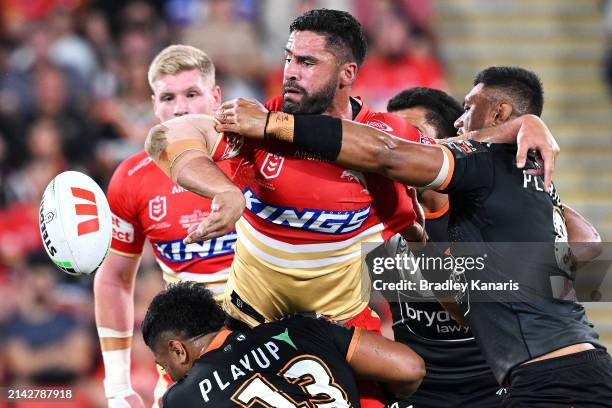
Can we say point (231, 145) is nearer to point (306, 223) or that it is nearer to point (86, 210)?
point (306, 223)

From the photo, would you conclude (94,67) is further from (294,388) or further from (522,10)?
(294,388)

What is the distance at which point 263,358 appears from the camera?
4.11 metres

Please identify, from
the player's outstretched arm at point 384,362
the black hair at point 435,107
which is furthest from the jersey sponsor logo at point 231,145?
the black hair at point 435,107

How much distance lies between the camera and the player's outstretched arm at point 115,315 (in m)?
5.23

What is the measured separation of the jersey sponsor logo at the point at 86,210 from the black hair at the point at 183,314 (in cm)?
48

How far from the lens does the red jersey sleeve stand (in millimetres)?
5246

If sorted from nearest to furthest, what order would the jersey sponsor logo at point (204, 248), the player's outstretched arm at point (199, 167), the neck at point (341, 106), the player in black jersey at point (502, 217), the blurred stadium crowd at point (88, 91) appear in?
the player's outstretched arm at point (199, 167)
the player in black jersey at point (502, 217)
the neck at point (341, 106)
the jersey sponsor logo at point (204, 248)
the blurred stadium crowd at point (88, 91)

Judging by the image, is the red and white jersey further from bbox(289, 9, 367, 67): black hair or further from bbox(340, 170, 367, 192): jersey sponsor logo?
bbox(289, 9, 367, 67): black hair

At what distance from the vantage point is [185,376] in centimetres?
418

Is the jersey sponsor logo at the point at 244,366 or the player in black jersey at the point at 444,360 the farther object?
the player in black jersey at the point at 444,360

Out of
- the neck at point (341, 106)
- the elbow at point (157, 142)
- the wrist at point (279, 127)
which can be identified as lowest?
the elbow at point (157, 142)

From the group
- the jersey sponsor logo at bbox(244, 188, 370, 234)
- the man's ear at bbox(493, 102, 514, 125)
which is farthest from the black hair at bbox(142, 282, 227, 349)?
the man's ear at bbox(493, 102, 514, 125)

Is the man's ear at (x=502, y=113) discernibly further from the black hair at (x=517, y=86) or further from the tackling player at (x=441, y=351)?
the tackling player at (x=441, y=351)

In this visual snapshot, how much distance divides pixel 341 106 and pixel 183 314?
1.13 metres
